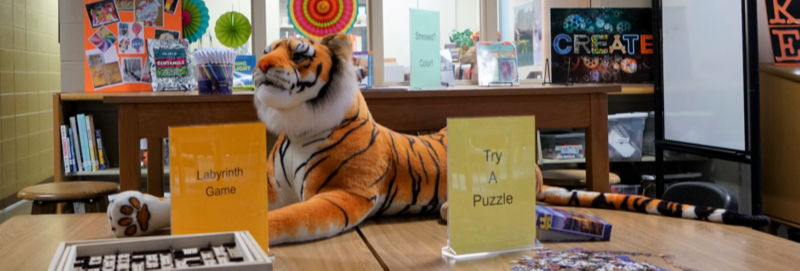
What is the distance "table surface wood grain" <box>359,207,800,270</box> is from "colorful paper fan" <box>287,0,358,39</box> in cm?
81

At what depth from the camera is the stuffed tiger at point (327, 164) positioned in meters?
1.14

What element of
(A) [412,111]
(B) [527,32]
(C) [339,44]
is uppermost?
Answer: (B) [527,32]

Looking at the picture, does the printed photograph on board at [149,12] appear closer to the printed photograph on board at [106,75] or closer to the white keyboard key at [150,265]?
the printed photograph on board at [106,75]

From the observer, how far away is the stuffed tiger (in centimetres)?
114

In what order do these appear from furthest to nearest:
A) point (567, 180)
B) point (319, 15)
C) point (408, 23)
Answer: point (408, 23) → point (567, 180) → point (319, 15)

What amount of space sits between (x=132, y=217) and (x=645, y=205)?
97cm

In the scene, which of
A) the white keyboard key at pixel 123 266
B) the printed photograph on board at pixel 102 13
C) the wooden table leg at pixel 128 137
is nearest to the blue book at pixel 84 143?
the printed photograph on board at pixel 102 13

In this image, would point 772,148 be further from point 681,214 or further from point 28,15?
point 28,15

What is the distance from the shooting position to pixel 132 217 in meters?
1.11

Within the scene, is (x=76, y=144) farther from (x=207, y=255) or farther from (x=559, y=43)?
(x=207, y=255)

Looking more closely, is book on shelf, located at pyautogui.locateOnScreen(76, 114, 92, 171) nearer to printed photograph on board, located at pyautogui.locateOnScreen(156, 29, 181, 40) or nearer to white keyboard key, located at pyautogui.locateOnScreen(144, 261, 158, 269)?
printed photograph on board, located at pyautogui.locateOnScreen(156, 29, 181, 40)

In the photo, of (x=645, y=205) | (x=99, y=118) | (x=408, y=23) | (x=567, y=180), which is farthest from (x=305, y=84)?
(x=408, y=23)

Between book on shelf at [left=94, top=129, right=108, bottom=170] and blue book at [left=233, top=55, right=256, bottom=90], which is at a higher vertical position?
blue book at [left=233, top=55, right=256, bottom=90]

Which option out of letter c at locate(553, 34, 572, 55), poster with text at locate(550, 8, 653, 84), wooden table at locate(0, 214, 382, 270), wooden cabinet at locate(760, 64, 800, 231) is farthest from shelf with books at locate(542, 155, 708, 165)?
wooden table at locate(0, 214, 382, 270)
